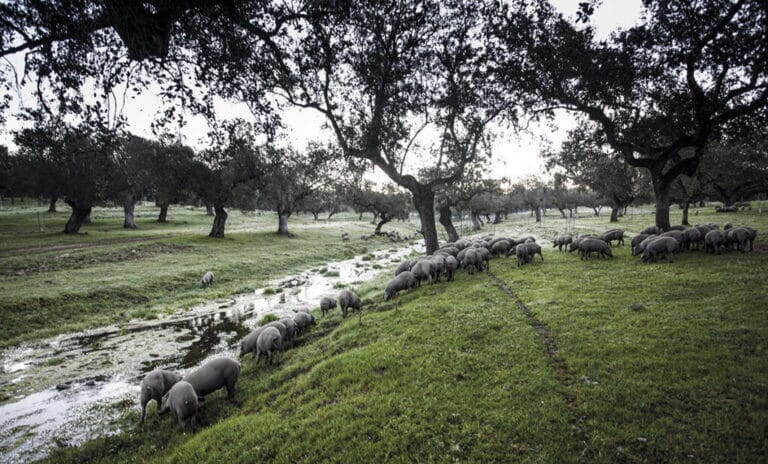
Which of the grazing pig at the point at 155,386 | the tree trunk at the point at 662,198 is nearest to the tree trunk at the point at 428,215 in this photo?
the tree trunk at the point at 662,198

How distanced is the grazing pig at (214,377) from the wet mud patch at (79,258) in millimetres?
22433

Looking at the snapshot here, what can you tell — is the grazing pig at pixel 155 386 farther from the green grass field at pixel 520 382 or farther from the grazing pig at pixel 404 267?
the grazing pig at pixel 404 267

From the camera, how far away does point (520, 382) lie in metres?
6.01

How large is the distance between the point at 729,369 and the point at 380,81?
51.1 feet

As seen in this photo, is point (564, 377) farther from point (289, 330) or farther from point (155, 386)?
point (155, 386)

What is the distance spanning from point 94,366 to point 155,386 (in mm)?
5082

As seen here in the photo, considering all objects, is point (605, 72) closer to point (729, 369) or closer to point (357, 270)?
point (729, 369)

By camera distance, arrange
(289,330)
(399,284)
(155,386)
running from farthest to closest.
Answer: (399,284)
(289,330)
(155,386)

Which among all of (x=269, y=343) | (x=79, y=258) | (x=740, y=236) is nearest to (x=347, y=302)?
(x=269, y=343)

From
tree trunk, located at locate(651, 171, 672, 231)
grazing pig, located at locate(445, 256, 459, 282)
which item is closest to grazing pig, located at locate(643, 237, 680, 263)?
tree trunk, located at locate(651, 171, 672, 231)

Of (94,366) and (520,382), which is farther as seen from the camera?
(94,366)

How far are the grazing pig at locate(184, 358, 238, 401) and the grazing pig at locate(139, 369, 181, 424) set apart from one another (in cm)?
73

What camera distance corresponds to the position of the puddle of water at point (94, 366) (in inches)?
280

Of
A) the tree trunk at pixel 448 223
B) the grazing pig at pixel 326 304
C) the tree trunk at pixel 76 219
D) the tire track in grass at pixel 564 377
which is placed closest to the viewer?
the tire track in grass at pixel 564 377
